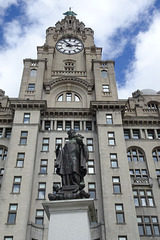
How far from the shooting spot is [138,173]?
119 feet

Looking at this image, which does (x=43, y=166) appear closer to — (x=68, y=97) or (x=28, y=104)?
(x=28, y=104)

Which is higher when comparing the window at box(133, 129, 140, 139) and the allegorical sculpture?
the window at box(133, 129, 140, 139)

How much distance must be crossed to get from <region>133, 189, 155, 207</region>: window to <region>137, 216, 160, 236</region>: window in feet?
5.72

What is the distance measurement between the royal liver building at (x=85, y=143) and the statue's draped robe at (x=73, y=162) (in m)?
16.9

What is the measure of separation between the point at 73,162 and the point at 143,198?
73.1 feet

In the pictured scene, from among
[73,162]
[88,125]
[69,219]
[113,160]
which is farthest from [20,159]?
[69,219]

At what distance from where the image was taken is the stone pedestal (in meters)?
12.0

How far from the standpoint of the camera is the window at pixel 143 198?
33062mm

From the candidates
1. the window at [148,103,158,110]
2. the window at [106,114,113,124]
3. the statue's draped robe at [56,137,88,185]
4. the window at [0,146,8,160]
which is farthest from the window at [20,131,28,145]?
the window at [148,103,158,110]

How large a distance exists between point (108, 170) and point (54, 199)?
2118cm

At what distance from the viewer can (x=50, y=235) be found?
12.2 metres

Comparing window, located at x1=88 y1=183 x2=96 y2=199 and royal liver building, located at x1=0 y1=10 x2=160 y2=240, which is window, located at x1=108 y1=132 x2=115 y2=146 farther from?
window, located at x1=88 y1=183 x2=96 y2=199

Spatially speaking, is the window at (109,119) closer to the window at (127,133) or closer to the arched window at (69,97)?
the window at (127,133)

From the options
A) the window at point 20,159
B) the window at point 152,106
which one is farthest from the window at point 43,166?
the window at point 152,106
